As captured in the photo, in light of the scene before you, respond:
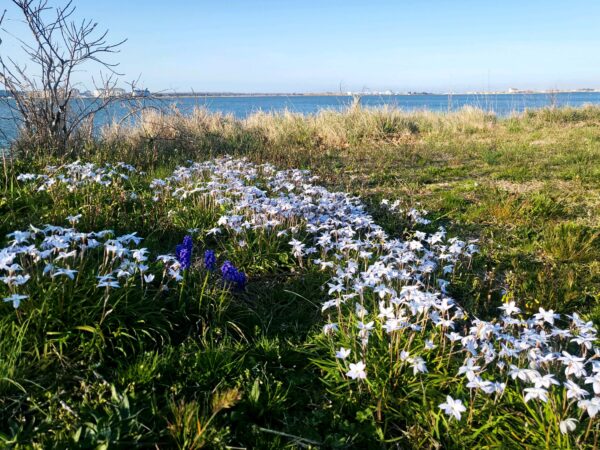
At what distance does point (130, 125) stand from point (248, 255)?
8371 millimetres

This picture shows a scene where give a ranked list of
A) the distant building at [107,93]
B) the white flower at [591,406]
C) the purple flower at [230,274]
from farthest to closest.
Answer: the distant building at [107,93], the purple flower at [230,274], the white flower at [591,406]

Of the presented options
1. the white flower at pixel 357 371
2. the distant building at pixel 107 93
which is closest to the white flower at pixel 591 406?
the white flower at pixel 357 371

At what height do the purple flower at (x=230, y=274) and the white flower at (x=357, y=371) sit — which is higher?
the purple flower at (x=230, y=274)

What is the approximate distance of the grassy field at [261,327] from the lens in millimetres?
2072

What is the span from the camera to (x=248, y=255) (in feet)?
13.5

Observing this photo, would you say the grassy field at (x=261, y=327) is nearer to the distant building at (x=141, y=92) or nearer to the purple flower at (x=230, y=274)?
the purple flower at (x=230, y=274)

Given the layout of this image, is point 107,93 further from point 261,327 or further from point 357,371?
point 357,371

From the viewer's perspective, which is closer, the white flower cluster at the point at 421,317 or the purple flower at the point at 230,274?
the white flower cluster at the point at 421,317

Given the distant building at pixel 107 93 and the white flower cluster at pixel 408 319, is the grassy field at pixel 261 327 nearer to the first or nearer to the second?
the white flower cluster at pixel 408 319

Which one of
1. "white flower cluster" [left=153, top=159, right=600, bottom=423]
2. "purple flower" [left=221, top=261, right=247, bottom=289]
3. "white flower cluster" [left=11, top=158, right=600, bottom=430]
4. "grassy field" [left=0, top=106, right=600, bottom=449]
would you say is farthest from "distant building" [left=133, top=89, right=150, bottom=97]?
"purple flower" [left=221, top=261, right=247, bottom=289]

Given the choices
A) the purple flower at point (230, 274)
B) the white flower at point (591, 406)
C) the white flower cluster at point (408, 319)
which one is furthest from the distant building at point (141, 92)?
the white flower at point (591, 406)

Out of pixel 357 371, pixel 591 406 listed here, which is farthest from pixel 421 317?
pixel 591 406

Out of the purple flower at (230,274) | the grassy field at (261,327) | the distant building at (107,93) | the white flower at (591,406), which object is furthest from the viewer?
the distant building at (107,93)

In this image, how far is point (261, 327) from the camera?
312 centimetres
